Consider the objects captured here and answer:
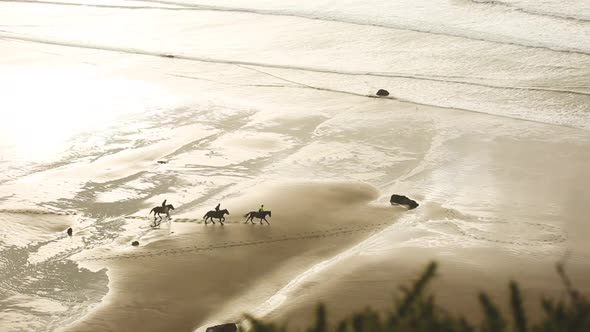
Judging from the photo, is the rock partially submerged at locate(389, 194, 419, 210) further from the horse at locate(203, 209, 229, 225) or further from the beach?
the horse at locate(203, 209, 229, 225)

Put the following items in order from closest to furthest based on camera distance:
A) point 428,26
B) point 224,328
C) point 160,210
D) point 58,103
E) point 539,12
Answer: point 224,328, point 160,210, point 58,103, point 428,26, point 539,12

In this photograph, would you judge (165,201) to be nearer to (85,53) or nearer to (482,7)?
(85,53)

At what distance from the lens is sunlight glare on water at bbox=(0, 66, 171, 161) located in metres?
12.3

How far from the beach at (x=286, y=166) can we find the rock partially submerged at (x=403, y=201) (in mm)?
101

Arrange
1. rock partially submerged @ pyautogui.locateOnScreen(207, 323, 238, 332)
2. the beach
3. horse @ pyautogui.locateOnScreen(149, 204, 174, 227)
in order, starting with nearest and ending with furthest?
rock partially submerged @ pyautogui.locateOnScreen(207, 323, 238, 332), the beach, horse @ pyautogui.locateOnScreen(149, 204, 174, 227)

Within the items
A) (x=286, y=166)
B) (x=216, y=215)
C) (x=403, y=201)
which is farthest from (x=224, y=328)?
(x=286, y=166)

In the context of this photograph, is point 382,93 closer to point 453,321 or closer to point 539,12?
point 539,12

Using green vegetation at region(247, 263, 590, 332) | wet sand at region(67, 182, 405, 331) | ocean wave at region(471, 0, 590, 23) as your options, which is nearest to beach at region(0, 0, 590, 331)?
wet sand at region(67, 182, 405, 331)

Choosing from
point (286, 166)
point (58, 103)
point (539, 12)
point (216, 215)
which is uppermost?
point (539, 12)

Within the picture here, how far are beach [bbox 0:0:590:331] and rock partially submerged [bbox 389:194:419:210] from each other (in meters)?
0.10

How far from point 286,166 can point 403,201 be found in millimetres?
1949

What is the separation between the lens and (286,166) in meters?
11.4

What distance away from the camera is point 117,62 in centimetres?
1738

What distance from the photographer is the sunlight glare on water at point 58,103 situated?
1226 cm
